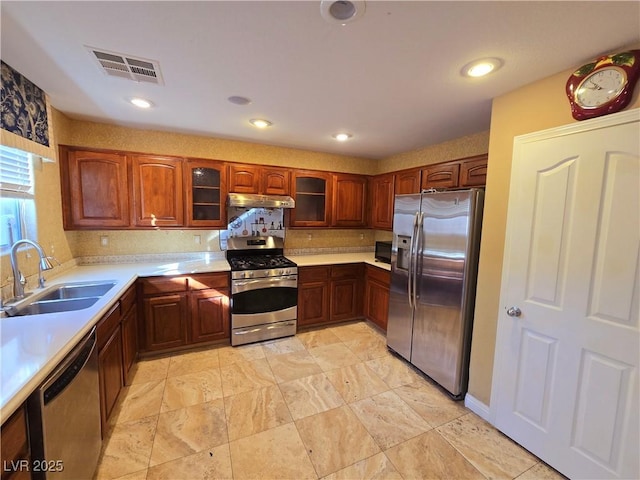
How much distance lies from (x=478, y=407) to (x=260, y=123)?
10.2 feet

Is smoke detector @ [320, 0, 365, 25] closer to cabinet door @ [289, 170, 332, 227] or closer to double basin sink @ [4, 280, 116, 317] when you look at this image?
double basin sink @ [4, 280, 116, 317]

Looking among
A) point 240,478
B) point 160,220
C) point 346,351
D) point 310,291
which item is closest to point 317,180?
point 310,291

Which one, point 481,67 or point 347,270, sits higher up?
point 481,67

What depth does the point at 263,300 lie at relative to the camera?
3119 mm

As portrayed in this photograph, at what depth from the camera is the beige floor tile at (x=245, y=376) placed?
2337 millimetres

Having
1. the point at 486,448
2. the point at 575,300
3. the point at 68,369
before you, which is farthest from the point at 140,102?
the point at 486,448

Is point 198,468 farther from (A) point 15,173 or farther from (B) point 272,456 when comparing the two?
(A) point 15,173

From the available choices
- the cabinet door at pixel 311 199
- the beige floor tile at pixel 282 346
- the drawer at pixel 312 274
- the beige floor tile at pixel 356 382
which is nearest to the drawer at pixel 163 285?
the beige floor tile at pixel 282 346

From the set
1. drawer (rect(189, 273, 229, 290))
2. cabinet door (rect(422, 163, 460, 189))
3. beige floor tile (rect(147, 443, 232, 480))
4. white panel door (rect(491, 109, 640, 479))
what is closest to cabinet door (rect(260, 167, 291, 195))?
drawer (rect(189, 273, 229, 290))

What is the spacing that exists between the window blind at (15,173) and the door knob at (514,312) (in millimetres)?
3461

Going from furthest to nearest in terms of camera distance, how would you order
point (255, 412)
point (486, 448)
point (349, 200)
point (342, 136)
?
point (349, 200) → point (342, 136) → point (255, 412) → point (486, 448)

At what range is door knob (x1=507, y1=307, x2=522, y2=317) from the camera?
1.80 m

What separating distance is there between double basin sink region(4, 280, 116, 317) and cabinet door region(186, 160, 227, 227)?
111 cm

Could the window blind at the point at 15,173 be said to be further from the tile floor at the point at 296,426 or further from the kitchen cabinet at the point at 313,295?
the kitchen cabinet at the point at 313,295
